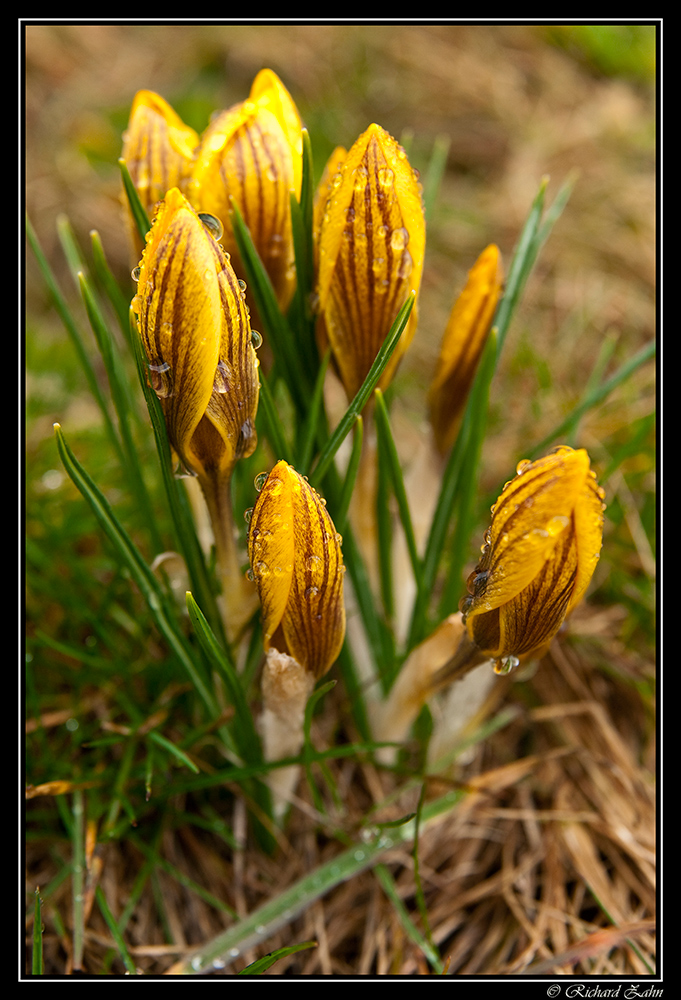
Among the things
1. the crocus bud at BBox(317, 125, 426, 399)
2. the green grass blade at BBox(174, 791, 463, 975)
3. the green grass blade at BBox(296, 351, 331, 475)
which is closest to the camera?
the crocus bud at BBox(317, 125, 426, 399)

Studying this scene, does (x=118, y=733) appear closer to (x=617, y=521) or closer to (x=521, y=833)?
(x=521, y=833)

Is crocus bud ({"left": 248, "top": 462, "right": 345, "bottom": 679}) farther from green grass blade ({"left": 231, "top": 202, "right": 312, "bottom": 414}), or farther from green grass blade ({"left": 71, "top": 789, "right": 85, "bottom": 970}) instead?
green grass blade ({"left": 71, "top": 789, "right": 85, "bottom": 970})

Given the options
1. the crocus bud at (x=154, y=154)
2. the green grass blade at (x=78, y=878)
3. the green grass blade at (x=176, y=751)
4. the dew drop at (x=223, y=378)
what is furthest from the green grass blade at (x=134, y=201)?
the green grass blade at (x=78, y=878)

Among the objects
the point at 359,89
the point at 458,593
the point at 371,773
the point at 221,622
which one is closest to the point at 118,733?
the point at 221,622

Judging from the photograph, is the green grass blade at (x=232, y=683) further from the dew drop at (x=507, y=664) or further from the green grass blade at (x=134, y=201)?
the green grass blade at (x=134, y=201)

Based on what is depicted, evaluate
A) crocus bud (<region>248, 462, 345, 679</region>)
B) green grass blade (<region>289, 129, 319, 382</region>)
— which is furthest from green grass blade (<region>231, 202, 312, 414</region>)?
crocus bud (<region>248, 462, 345, 679</region>)
